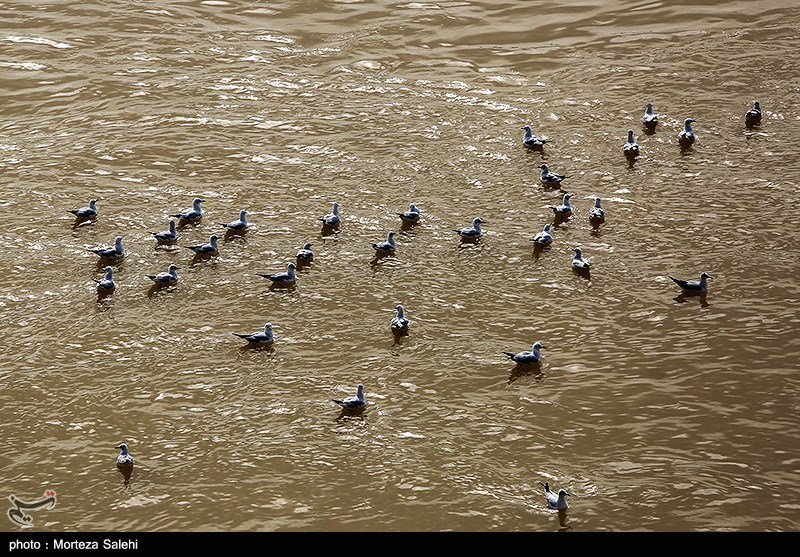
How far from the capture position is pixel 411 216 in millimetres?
34062

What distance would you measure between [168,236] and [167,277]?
7.04 ft

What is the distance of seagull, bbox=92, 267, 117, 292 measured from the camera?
1240 inches

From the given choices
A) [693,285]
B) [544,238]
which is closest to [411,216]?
[544,238]

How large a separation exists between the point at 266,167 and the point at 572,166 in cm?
1035

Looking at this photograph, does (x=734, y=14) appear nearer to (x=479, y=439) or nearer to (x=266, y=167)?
(x=266, y=167)

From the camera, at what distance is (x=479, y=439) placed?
25.7m

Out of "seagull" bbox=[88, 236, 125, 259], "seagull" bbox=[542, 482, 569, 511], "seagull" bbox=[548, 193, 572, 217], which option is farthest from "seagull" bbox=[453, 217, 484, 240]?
"seagull" bbox=[542, 482, 569, 511]

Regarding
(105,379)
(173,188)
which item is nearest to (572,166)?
(173,188)

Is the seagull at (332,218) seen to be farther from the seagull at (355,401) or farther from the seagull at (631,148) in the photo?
the seagull at (631,148)

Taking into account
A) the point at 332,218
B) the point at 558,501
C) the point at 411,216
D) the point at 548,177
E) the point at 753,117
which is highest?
the point at 753,117

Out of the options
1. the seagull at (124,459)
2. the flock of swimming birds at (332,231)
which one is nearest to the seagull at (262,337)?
the flock of swimming birds at (332,231)

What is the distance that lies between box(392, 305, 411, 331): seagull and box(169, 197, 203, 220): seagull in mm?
8465

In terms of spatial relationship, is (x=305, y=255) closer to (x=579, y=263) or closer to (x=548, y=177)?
(x=579, y=263)

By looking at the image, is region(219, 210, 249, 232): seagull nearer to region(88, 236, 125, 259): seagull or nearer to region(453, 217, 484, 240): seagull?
region(88, 236, 125, 259): seagull
